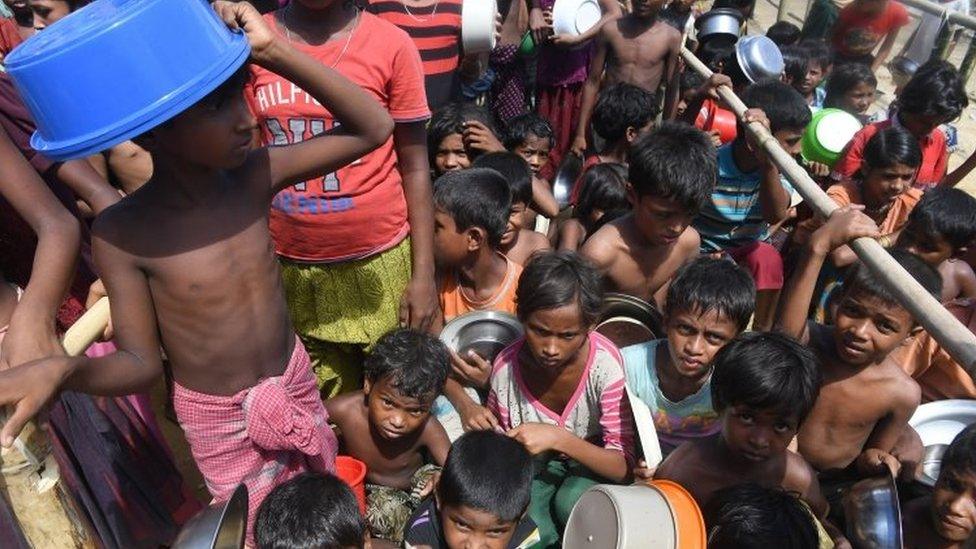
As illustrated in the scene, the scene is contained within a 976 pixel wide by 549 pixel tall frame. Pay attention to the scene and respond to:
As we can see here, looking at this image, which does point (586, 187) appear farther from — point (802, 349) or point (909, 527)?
point (909, 527)

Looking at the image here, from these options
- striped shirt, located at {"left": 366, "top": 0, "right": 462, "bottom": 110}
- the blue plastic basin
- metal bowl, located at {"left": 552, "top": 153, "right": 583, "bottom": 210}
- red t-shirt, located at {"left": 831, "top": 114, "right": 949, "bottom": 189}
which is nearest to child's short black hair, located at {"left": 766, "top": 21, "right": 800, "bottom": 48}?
red t-shirt, located at {"left": 831, "top": 114, "right": 949, "bottom": 189}

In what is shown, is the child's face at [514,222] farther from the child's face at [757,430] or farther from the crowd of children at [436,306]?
the child's face at [757,430]

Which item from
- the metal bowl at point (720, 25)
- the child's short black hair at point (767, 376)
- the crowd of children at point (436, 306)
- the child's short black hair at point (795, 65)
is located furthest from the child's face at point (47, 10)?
the metal bowl at point (720, 25)

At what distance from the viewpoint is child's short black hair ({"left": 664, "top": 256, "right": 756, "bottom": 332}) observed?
2215 millimetres

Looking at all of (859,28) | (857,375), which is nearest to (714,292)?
(857,375)

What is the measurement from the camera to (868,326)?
7.24 feet

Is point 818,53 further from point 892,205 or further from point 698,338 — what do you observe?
point 698,338

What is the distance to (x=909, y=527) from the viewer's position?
7.00 feet

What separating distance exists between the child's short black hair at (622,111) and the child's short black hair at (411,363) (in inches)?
90.4

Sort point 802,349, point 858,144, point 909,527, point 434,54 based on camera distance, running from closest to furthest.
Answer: point 802,349 < point 909,527 < point 434,54 < point 858,144

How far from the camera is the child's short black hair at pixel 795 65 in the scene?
5301mm

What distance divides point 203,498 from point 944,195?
318 centimetres

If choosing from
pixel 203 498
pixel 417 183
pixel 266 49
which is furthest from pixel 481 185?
pixel 203 498

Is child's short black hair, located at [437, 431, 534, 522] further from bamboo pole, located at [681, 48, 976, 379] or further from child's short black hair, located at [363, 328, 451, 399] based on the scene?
bamboo pole, located at [681, 48, 976, 379]
